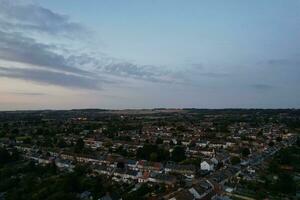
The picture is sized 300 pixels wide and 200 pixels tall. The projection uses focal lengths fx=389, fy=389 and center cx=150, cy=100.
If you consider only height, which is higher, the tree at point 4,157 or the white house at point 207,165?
the tree at point 4,157

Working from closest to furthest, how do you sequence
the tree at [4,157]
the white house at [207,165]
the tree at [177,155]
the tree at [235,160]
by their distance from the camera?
the white house at [207,165] → the tree at [4,157] → the tree at [177,155] → the tree at [235,160]

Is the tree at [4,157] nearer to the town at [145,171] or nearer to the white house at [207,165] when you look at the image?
the town at [145,171]

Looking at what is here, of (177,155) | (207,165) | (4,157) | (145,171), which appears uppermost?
(177,155)

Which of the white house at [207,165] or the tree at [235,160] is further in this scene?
the tree at [235,160]

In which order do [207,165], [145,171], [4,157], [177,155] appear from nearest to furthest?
[145,171], [207,165], [4,157], [177,155]

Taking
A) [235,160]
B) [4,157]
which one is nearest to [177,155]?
[235,160]

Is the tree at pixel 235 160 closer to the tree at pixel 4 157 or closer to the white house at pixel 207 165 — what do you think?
the white house at pixel 207 165

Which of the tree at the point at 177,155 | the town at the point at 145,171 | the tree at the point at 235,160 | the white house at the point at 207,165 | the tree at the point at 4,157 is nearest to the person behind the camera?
the town at the point at 145,171

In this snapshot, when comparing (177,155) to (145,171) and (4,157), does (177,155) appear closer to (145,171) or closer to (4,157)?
(145,171)

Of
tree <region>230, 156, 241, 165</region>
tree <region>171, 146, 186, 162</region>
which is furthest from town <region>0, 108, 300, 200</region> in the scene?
tree <region>230, 156, 241, 165</region>

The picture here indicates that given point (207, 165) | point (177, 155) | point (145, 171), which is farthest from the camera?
point (177, 155)

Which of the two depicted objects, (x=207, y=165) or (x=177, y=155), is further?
(x=177, y=155)

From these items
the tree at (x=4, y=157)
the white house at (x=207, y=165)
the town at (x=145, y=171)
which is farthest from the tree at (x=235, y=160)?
the tree at (x=4, y=157)

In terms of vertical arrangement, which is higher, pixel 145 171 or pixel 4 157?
pixel 4 157
